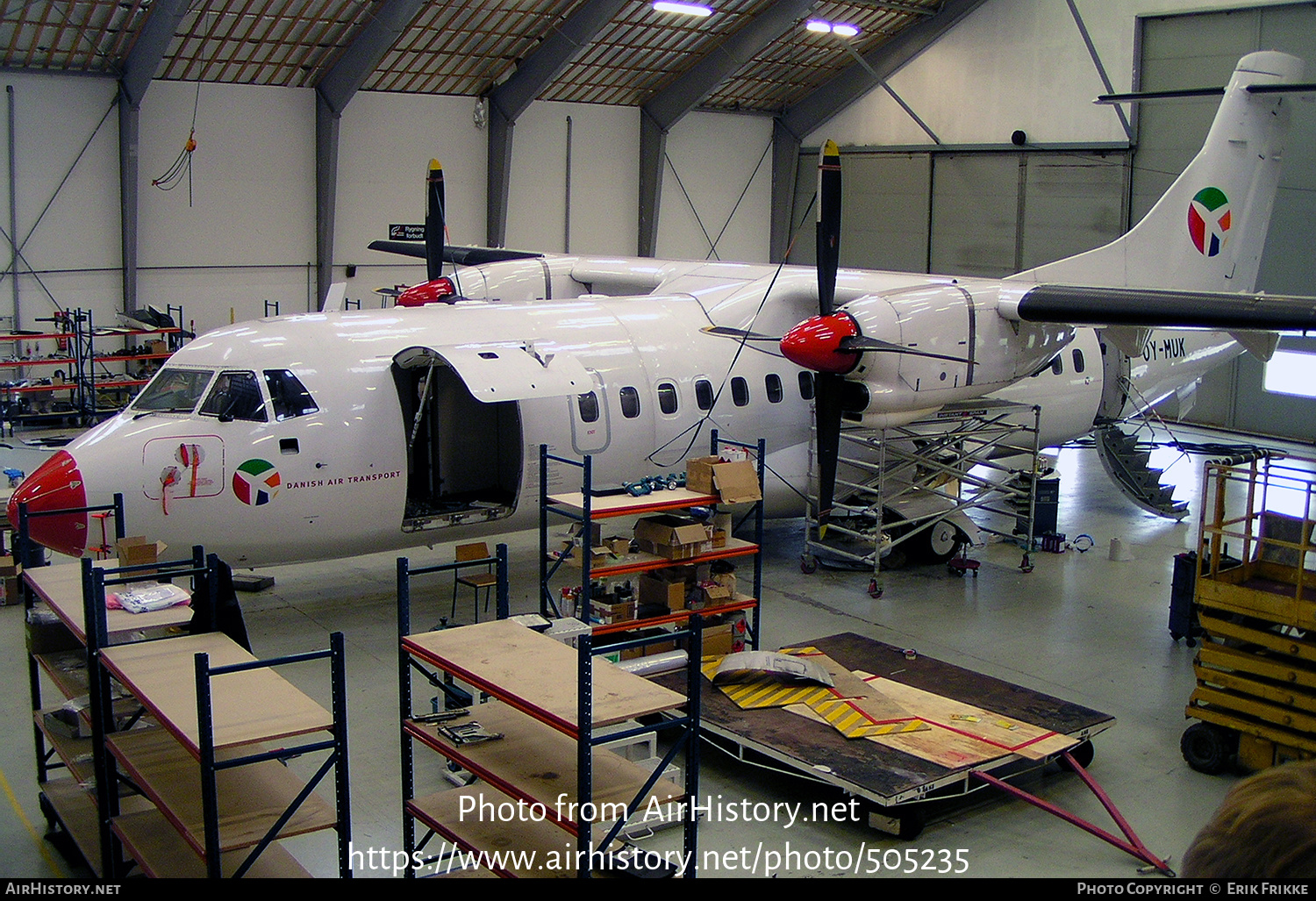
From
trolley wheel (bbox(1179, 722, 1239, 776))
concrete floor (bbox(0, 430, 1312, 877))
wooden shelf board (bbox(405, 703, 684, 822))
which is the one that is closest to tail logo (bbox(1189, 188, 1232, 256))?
concrete floor (bbox(0, 430, 1312, 877))

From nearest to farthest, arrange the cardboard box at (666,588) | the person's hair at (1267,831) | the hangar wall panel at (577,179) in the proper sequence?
the person's hair at (1267,831)
the cardboard box at (666,588)
the hangar wall panel at (577,179)

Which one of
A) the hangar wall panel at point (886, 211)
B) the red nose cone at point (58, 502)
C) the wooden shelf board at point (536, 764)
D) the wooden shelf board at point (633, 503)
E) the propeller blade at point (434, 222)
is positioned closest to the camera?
the wooden shelf board at point (536, 764)

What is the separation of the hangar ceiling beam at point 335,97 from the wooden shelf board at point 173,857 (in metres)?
20.5

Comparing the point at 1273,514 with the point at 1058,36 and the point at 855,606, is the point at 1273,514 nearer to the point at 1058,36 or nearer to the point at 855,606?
the point at 855,606

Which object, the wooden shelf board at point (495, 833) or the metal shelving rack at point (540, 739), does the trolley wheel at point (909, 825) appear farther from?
the wooden shelf board at point (495, 833)

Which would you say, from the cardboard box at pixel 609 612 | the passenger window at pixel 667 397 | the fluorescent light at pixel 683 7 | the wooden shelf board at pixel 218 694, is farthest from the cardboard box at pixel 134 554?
the fluorescent light at pixel 683 7

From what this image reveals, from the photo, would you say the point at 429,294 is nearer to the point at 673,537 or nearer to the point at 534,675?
the point at 673,537

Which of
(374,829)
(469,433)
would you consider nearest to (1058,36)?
(469,433)

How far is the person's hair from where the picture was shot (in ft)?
5.28

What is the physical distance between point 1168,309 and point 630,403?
583 cm

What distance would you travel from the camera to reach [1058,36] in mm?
28234

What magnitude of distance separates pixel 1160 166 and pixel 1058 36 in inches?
183

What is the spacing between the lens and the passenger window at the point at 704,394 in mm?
14281

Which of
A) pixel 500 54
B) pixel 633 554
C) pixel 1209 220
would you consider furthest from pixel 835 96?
pixel 633 554
